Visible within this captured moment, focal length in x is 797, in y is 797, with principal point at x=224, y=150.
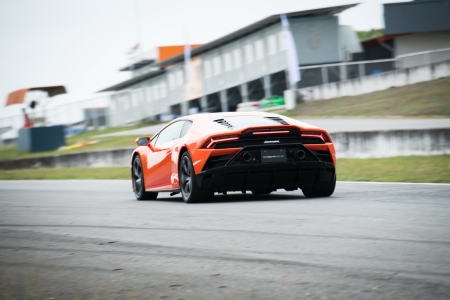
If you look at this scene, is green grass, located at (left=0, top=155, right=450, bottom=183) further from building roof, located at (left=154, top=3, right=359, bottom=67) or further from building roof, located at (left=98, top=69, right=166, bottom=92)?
building roof, located at (left=98, top=69, right=166, bottom=92)

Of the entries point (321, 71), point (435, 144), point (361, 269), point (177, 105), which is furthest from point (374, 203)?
point (177, 105)

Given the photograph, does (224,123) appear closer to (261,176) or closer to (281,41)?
(261,176)

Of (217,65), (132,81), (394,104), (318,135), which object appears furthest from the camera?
(132,81)

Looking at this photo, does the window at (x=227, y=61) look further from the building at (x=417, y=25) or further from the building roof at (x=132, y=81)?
the building roof at (x=132, y=81)

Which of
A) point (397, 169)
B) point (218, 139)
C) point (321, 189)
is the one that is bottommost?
point (397, 169)

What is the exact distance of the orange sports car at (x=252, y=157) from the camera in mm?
9633

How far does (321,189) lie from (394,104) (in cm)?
2123

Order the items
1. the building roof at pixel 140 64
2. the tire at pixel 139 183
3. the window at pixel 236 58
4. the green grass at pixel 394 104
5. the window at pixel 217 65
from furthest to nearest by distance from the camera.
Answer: the building roof at pixel 140 64
the window at pixel 217 65
the window at pixel 236 58
the green grass at pixel 394 104
the tire at pixel 139 183

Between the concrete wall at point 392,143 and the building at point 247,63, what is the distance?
95.7 feet

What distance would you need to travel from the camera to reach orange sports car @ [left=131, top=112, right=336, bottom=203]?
9.63 metres

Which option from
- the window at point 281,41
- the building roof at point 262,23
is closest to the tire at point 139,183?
the building roof at point 262,23

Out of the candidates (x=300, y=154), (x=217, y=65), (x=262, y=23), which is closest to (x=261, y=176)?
(x=300, y=154)

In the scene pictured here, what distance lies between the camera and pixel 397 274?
479 centimetres

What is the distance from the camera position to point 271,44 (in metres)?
51.9
